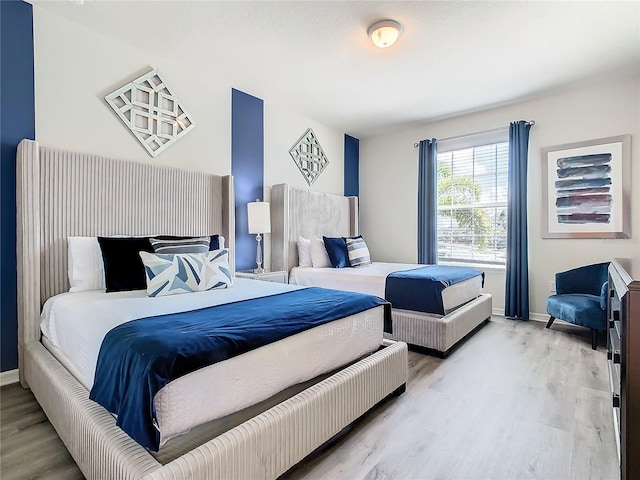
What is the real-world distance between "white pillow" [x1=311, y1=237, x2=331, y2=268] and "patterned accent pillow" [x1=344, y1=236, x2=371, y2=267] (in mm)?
282

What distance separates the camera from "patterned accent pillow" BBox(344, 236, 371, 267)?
4102 mm

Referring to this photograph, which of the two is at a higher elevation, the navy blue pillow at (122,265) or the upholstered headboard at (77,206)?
the upholstered headboard at (77,206)

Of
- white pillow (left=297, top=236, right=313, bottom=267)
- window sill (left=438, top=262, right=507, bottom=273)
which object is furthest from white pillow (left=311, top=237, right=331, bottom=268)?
window sill (left=438, top=262, right=507, bottom=273)

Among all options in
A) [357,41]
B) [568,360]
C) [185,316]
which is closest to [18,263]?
[185,316]

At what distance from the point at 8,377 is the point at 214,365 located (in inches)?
82.8

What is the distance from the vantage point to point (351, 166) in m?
5.44

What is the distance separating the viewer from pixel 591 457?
61.0 inches

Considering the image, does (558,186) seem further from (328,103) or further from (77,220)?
(77,220)

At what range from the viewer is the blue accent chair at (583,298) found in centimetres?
298

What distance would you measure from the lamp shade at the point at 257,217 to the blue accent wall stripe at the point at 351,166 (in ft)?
6.63

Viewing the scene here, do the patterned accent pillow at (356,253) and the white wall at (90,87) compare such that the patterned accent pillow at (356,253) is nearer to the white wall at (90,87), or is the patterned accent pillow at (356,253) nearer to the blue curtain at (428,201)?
the blue curtain at (428,201)

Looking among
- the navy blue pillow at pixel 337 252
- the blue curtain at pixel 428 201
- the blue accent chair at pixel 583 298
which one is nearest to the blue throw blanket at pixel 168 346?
the navy blue pillow at pixel 337 252

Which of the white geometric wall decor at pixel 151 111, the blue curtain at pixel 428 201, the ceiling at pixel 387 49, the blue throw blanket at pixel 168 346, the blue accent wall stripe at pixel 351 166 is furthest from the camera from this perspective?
the blue accent wall stripe at pixel 351 166

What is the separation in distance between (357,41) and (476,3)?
886mm
